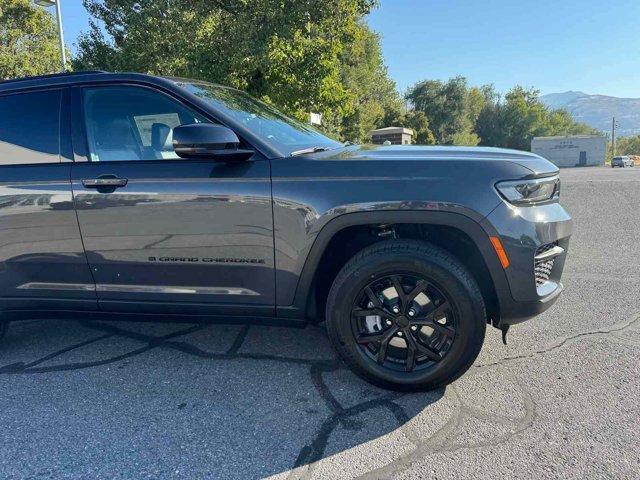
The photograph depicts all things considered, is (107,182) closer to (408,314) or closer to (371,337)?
(371,337)

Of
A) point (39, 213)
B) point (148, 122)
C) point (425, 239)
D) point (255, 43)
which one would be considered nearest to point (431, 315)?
point (425, 239)

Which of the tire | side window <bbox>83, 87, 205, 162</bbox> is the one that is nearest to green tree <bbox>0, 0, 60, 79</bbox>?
side window <bbox>83, 87, 205, 162</bbox>

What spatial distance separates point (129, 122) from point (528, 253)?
2.58 metres

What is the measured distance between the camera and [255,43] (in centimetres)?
1003

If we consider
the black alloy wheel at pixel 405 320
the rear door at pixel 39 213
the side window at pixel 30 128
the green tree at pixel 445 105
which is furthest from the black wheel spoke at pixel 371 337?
the green tree at pixel 445 105

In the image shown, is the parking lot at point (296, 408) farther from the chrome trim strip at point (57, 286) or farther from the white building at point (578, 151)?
the white building at point (578, 151)

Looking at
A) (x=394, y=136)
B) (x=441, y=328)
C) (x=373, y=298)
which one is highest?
(x=394, y=136)

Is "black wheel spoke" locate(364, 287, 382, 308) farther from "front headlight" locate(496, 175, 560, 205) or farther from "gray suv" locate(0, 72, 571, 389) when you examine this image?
"front headlight" locate(496, 175, 560, 205)

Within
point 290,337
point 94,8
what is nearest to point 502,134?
point 94,8

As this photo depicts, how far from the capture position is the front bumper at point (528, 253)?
2332mm

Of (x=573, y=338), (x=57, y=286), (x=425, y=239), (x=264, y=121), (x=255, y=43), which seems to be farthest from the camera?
(x=255, y=43)

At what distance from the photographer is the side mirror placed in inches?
94.0

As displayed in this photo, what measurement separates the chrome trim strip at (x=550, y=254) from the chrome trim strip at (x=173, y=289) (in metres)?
1.60

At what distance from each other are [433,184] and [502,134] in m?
69.1
